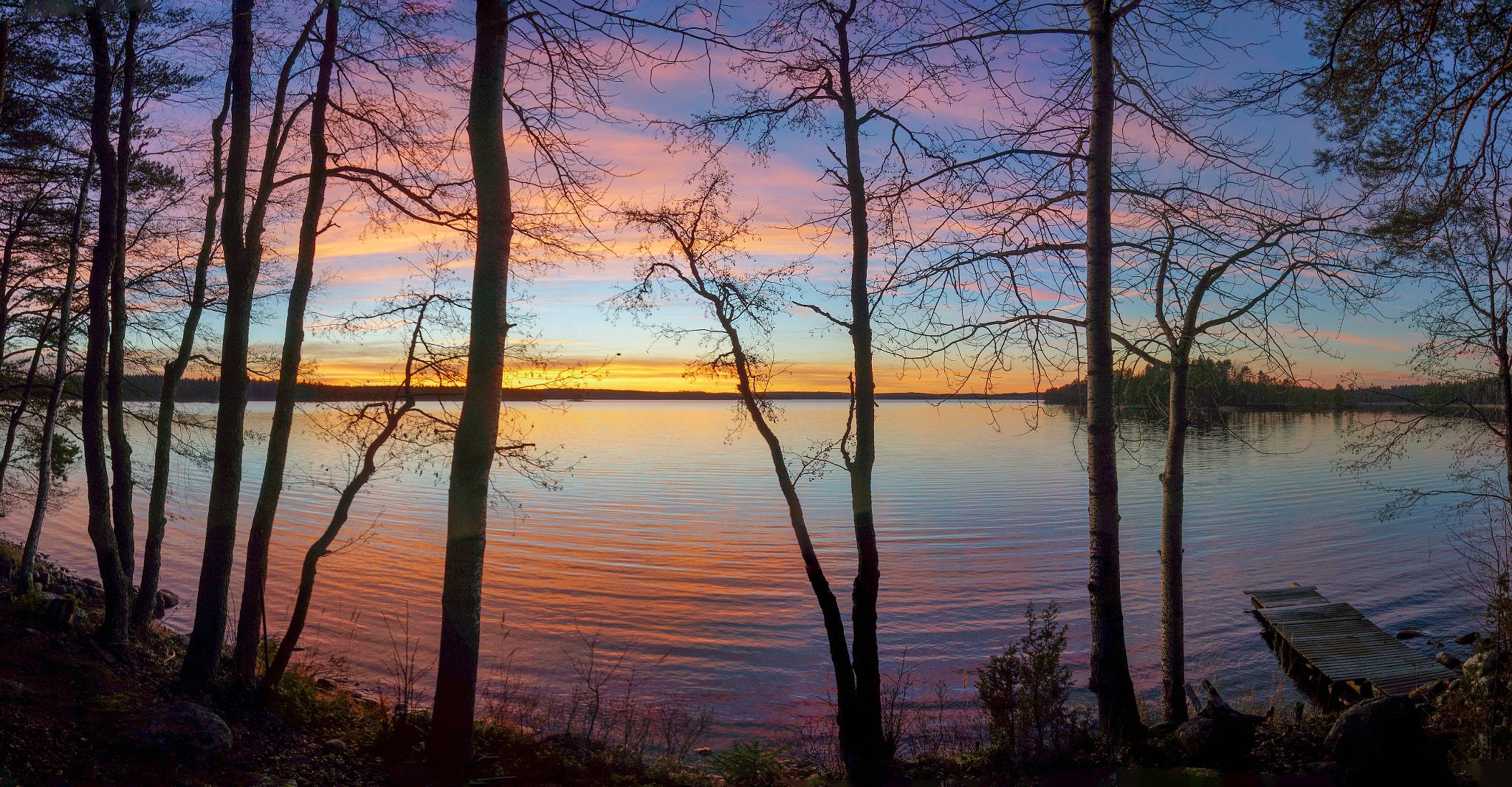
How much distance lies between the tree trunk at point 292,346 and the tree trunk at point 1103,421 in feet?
28.1

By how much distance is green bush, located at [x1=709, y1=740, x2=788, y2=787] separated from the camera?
24.1ft

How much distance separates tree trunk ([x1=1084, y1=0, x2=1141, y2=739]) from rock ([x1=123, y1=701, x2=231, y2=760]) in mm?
7890

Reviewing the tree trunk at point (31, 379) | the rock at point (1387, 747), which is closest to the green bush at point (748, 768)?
the rock at point (1387, 747)

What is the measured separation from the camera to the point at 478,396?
627 cm

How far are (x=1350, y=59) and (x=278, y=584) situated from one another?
2403 cm

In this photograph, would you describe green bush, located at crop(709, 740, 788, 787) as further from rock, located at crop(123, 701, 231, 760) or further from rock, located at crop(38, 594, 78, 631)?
rock, located at crop(38, 594, 78, 631)

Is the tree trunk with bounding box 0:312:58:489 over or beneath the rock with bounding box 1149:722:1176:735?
over

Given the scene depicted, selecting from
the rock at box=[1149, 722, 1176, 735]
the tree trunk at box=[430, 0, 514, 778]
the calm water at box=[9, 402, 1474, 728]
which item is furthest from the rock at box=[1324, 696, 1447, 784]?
the tree trunk at box=[430, 0, 514, 778]

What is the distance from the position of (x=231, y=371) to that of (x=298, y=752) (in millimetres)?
4095

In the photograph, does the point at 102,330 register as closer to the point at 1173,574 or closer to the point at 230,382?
the point at 230,382

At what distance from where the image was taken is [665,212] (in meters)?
10.4

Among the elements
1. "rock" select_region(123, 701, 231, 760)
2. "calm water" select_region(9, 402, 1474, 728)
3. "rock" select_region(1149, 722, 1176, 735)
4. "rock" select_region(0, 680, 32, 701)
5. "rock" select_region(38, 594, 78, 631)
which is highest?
"rock" select_region(0, 680, 32, 701)

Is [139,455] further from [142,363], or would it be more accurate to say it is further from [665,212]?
[665,212]

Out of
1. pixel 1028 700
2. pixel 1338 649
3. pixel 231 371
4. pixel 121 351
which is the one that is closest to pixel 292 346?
pixel 231 371
